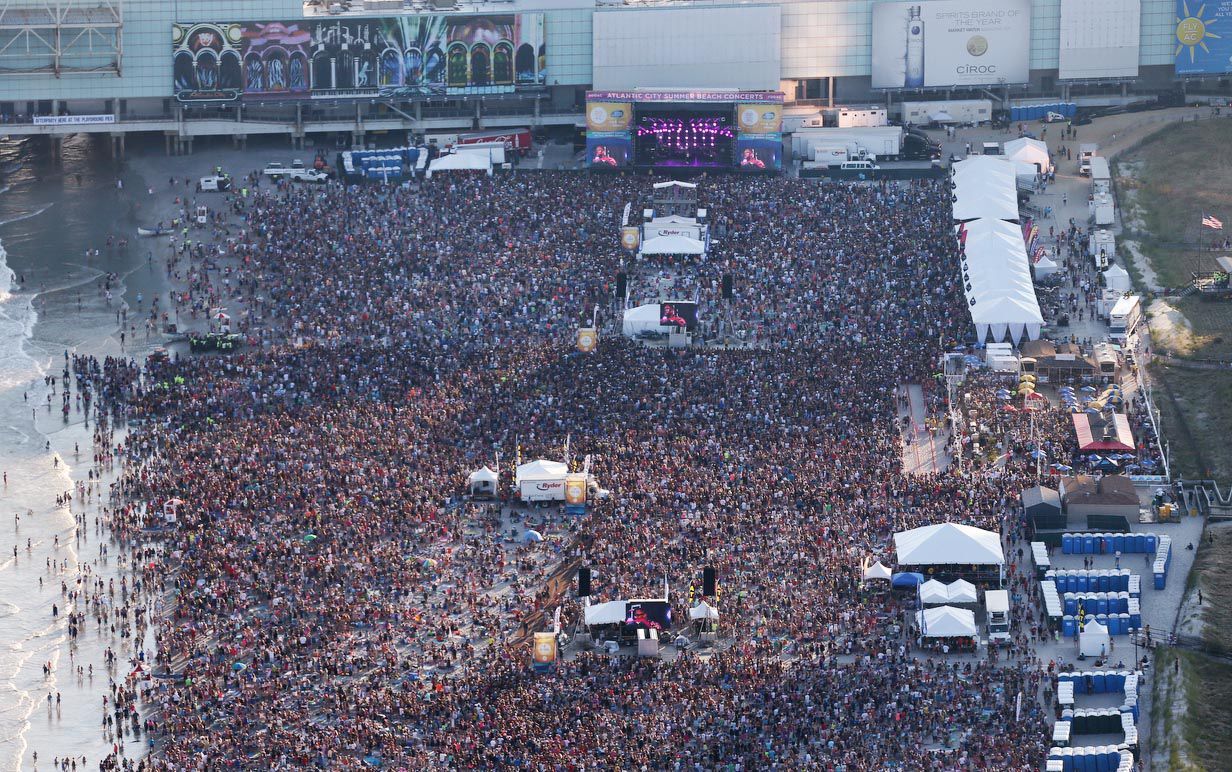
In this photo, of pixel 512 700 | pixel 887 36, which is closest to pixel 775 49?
pixel 887 36

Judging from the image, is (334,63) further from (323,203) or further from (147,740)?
(147,740)

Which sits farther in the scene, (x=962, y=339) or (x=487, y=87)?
(x=487, y=87)

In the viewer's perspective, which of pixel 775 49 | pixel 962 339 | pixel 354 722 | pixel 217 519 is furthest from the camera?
pixel 775 49

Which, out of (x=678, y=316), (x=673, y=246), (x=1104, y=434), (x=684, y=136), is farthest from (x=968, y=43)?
(x=1104, y=434)

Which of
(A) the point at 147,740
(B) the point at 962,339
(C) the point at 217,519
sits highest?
(B) the point at 962,339

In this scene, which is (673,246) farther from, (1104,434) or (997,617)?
(997,617)

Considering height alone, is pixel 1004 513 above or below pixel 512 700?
above
